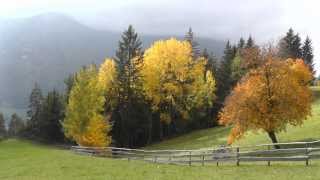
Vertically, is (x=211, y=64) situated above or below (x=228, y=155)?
above

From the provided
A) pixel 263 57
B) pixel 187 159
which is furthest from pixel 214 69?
pixel 187 159

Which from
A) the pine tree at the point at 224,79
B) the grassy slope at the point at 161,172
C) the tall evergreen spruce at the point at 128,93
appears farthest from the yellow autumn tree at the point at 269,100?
the pine tree at the point at 224,79

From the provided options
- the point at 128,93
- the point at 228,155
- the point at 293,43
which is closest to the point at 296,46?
the point at 293,43

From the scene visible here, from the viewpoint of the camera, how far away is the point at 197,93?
95125 mm

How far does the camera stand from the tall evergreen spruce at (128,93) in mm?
93688

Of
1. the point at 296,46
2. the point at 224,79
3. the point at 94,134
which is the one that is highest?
the point at 296,46

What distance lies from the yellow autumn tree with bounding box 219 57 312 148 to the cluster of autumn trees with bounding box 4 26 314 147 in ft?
0.30

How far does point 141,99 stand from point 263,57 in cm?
4409

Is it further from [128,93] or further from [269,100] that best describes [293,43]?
[269,100]

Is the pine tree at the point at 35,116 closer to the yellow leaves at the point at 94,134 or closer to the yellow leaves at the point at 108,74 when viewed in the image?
the yellow leaves at the point at 108,74

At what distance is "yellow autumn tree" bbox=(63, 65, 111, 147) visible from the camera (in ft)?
258

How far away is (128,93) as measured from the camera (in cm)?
9369

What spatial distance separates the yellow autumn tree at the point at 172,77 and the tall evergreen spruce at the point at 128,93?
2328mm

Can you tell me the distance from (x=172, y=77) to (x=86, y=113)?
61.1ft
